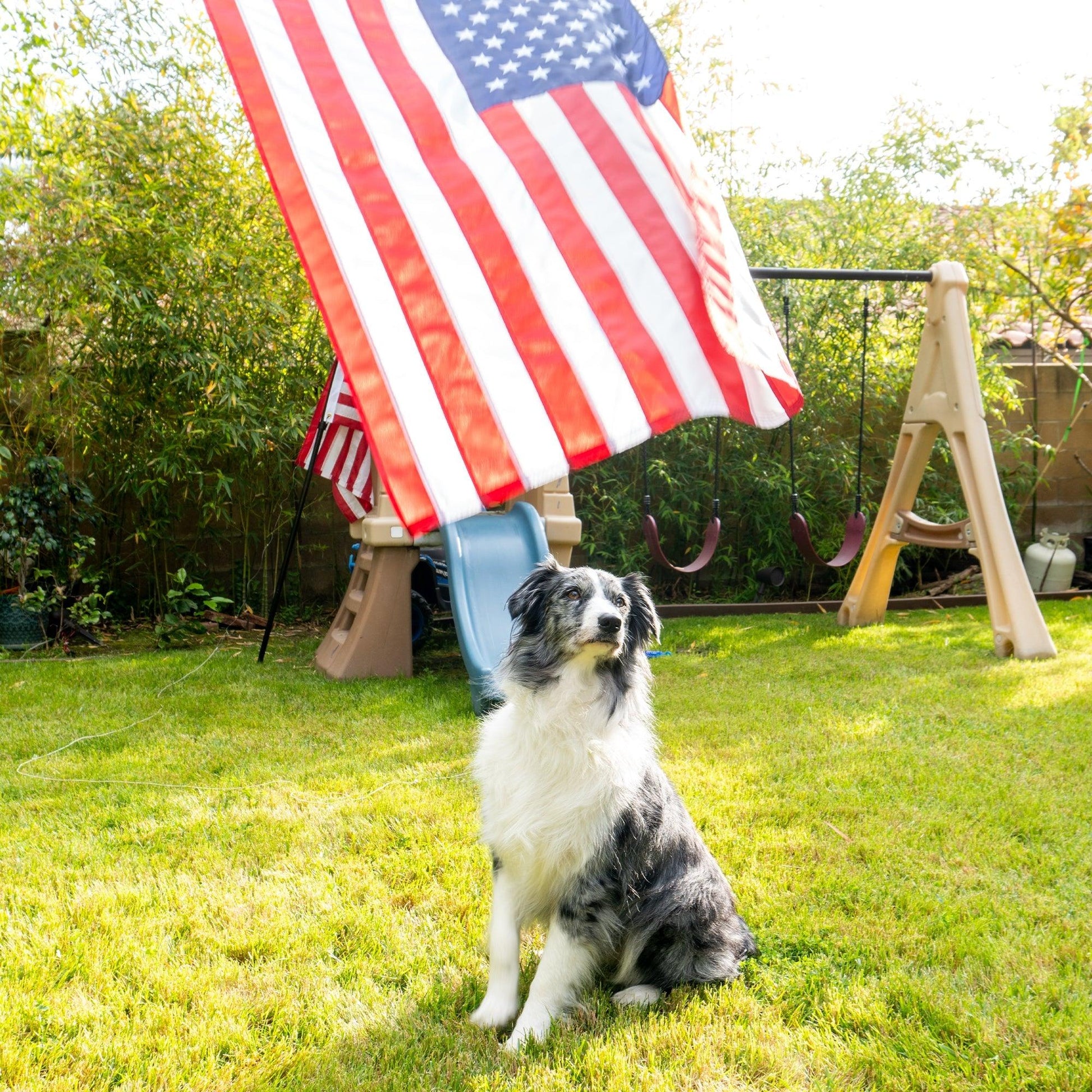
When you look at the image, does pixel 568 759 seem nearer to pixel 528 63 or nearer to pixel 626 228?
pixel 626 228

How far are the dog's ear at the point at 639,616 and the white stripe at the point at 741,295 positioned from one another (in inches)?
17.1

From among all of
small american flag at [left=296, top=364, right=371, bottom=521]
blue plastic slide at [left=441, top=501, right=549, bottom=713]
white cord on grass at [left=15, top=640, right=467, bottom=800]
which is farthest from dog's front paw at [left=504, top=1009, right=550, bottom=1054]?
small american flag at [left=296, top=364, right=371, bottom=521]

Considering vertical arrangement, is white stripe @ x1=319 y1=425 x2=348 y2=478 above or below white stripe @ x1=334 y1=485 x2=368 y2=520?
above

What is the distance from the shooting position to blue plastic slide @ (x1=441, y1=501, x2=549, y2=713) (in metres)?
3.87

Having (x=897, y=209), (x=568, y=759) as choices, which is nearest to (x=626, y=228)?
(x=568, y=759)

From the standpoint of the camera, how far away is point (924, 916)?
2.09 m

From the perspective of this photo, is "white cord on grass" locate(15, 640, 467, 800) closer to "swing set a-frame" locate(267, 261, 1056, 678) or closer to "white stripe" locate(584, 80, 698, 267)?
"swing set a-frame" locate(267, 261, 1056, 678)

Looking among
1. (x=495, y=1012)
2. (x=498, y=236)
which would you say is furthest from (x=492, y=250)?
(x=495, y=1012)

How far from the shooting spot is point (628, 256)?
1845 mm

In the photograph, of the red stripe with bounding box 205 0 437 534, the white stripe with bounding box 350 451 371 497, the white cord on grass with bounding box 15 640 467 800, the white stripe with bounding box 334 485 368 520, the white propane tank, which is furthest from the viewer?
the white propane tank

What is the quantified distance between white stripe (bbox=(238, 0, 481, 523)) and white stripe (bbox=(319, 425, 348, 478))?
3427mm

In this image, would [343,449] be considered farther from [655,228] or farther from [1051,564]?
[1051,564]

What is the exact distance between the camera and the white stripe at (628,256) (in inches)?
70.6

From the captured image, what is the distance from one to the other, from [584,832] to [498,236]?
1160 millimetres
